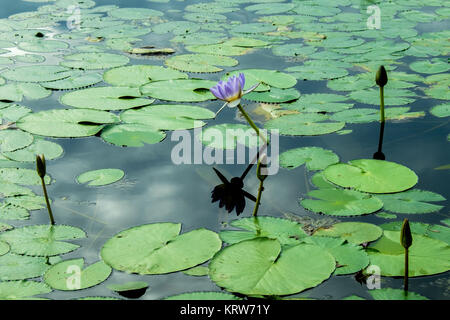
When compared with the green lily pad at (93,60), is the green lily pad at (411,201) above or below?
below

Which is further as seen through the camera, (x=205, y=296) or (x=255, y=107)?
(x=255, y=107)

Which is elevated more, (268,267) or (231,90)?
(231,90)

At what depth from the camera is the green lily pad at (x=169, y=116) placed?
333 centimetres

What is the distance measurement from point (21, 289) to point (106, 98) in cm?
181

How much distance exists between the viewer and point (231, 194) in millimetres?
2678

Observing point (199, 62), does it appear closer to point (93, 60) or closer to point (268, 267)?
point (93, 60)

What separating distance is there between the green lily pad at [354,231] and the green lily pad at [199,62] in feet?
6.87

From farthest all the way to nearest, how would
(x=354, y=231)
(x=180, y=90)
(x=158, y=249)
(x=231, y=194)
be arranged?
1. (x=180, y=90)
2. (x=231, y=194)
3. (x=354, y=231)
4. (x=158, y=249)

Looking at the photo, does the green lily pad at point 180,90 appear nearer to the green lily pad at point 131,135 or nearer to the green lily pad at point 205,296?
the green lily pad at point 131,135

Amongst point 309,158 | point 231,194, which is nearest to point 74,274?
point 231,194

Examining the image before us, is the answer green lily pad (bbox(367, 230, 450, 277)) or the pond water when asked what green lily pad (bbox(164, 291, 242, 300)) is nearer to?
the pond water

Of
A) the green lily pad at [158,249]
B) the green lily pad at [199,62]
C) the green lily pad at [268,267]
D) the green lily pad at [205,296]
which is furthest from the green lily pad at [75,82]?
the green lily pad at [205,296]

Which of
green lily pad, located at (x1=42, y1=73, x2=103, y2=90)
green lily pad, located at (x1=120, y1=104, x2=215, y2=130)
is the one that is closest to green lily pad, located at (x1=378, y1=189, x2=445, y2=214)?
green lily pad, located at (x1=120, y1=104, x2=215, y2=130)
